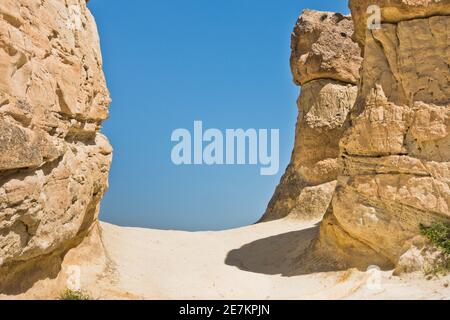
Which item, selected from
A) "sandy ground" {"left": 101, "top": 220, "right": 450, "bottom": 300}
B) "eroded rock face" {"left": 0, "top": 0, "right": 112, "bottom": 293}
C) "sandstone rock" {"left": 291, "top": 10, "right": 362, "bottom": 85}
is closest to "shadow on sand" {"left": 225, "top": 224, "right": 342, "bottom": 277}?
"sandy ground" {"left": 101, "top": 220, "right": 450, "bottom": 300}

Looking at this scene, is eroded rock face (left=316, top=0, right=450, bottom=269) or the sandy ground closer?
the sandy ground

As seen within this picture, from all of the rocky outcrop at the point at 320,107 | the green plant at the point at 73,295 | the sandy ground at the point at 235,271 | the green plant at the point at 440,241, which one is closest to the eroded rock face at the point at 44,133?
the green plant at the point at 73,295

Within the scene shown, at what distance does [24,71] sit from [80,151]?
9.74 feet

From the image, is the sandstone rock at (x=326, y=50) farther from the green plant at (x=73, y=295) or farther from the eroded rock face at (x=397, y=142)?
the green plant at (x=73, y=295)

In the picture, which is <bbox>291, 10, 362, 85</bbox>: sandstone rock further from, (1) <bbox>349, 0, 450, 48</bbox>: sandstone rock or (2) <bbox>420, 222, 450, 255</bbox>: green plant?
(2) <bbox>420, 222, 450, 255</bbox>: green plant

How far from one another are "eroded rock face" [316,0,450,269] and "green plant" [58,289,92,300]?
20.8 feet

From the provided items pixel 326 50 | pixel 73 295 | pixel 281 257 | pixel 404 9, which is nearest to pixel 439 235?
pixel 281 257

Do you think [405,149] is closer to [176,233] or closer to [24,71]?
[24,71]

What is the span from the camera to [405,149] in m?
10.7

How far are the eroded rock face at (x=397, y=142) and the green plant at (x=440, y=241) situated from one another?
173mm

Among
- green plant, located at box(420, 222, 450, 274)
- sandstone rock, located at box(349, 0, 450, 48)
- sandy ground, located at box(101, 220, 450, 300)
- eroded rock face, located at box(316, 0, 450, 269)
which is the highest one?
sandstone rock, located at box(349, 0, 450, 48)

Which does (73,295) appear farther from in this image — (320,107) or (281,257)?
(320,107)

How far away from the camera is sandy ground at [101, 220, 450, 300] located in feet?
31.8
